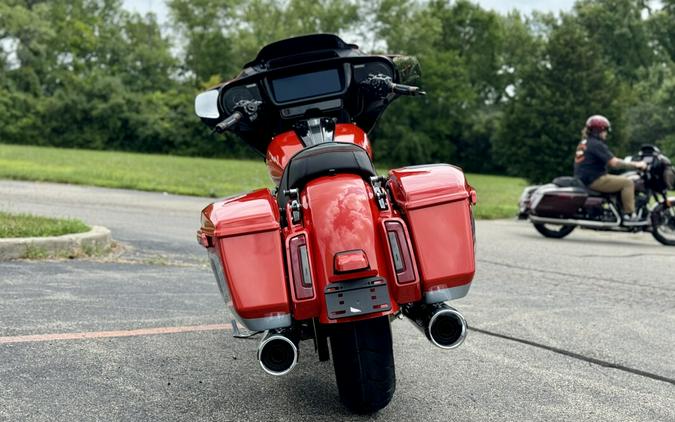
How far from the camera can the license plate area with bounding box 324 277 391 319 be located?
2.52 m

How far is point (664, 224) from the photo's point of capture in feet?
34.6

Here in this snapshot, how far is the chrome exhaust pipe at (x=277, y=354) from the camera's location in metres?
2.56

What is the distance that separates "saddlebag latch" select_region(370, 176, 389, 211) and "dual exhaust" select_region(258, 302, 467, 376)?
431 mm

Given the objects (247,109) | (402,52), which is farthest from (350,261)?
(402,52)

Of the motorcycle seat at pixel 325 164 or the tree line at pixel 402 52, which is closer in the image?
the motorcycle seat at pixel 325 164

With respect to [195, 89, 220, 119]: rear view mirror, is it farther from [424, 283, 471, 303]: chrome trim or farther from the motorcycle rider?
the motorcycle rider

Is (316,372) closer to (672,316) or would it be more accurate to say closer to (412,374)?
(412,374)

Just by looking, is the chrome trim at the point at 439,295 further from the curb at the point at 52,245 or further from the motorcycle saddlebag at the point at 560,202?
the motorcycle saddlebag at the point at 560,202

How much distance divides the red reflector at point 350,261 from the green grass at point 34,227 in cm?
510

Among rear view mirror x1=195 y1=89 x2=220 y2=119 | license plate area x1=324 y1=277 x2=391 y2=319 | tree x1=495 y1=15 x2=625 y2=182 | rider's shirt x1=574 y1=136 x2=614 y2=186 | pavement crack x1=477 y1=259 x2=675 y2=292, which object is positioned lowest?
tree x1=495 y1=15 x2=625 y2=182

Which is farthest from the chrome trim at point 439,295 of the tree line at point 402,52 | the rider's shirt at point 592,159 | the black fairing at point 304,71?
the tree line at point 402,52

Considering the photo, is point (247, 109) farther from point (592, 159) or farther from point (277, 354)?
point (592, 159)

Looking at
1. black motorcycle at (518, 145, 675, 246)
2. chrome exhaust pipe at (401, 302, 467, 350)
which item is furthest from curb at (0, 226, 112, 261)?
black motorcycle at (518, 145, 675, 246)

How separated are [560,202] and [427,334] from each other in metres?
8.44
